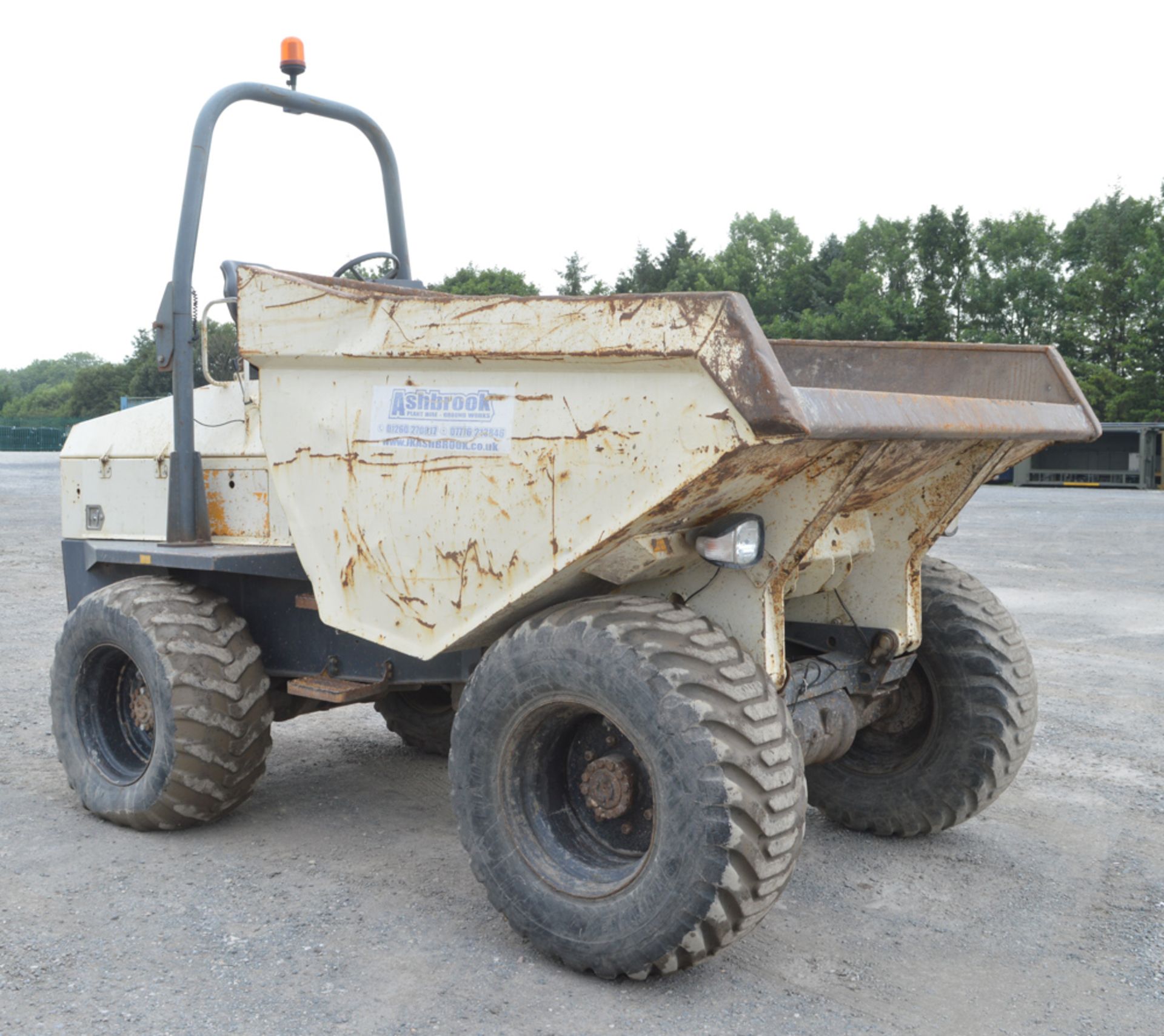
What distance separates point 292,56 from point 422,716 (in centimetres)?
282

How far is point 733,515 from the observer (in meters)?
3.44

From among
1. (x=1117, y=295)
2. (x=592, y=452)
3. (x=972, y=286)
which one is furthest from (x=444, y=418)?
(x=972, y=286)

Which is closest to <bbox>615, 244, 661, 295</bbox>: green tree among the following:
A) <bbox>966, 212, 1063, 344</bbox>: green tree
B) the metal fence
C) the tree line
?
the tree line

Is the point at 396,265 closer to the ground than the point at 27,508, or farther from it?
farther from it

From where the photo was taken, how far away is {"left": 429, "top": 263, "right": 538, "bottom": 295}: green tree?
69688 millimetres

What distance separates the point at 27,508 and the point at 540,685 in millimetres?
19848

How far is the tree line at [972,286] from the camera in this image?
46.8 meters

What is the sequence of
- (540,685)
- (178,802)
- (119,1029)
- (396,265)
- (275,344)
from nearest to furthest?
(119,1029) → (540,685) → (275,344) → (178,802) → (396,265)

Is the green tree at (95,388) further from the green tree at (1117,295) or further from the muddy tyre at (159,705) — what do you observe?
the muddy tyre at (159,705)

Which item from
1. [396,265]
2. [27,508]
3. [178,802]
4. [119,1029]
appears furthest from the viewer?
[27,508]

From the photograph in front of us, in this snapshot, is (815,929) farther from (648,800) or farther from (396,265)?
(396,265)

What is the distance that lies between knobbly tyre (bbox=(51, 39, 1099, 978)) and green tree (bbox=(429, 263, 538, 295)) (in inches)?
2553

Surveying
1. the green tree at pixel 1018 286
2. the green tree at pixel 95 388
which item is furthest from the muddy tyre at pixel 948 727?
the green tree at pixel 95 388

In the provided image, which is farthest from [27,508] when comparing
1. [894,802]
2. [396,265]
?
[894,802]
